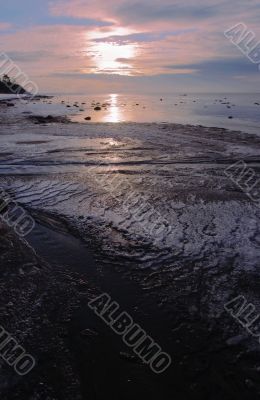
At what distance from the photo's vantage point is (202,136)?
23.2 metres

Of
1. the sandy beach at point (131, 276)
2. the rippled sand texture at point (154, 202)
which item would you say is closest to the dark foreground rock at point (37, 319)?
the sandy beach at point (131, 276)

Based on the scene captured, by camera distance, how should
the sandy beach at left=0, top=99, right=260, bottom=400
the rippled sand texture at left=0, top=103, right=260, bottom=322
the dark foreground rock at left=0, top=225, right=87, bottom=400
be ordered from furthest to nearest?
the rippled sand texture at left=0, top=103, right=260, bottom=322 → the sandy beach at left=0, top=99, right=260, bottom=400 → the dark foreground rock at left=0, top=225, right=87, bottom=400

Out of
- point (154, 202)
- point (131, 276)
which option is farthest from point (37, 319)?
point (154, 202)

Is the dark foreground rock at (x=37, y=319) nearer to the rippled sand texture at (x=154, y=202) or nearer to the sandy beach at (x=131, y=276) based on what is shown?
the sandy beach at (x=131, y=276)

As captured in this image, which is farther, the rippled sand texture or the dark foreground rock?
the rippled sand texture

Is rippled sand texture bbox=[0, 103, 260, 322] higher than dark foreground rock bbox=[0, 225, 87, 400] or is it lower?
higher

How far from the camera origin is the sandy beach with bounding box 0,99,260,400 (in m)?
4.27

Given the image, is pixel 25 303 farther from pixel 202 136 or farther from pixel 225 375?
pixel 202 136

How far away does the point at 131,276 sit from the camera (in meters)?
6.37

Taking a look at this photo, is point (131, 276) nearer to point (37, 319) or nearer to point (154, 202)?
point (37, 319)

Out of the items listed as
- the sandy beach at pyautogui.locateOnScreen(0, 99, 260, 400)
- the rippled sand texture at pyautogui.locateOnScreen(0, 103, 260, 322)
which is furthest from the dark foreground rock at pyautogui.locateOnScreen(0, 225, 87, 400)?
the rippled sand texture at pyautogui.locateOnScreen(0, 103, 260, 322)

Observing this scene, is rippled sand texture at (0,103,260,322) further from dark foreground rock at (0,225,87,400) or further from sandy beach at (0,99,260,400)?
dark foreground rock at (0,225,87,400)

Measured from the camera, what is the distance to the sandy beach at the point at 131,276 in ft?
14.0

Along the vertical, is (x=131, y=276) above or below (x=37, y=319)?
above
